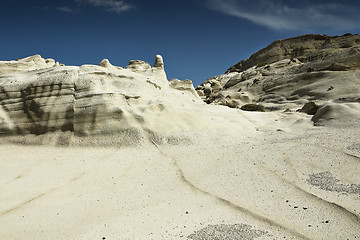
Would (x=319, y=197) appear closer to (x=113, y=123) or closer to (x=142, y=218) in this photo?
(x=142, y=218)

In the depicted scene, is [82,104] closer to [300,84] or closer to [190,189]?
[190,189]

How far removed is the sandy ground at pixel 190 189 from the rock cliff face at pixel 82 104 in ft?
2.39

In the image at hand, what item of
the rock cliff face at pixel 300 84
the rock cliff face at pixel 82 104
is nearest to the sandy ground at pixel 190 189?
the rock cliff face at pixel 82 104

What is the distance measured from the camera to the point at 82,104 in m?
8.04

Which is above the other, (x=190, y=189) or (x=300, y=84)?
(x=300, y=84)

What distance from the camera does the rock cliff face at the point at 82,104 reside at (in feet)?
25.8

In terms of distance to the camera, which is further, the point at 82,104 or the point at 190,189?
the point at 82,104

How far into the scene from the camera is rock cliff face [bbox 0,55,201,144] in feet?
25.8

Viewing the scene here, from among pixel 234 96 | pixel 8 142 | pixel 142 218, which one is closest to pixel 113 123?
pixel 8 142

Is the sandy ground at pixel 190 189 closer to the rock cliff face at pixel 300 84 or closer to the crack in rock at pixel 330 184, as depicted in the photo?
the crack in rock at pixel 330 184

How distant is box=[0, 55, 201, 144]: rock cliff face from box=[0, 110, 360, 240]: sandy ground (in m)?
0.73

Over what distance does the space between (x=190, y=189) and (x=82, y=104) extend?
4814 mm

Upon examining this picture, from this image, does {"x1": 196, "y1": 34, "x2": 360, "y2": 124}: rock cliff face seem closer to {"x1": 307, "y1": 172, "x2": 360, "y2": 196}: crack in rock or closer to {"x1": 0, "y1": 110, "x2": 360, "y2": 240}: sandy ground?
{"x1": 0, "y1": 110, "x2": 360, "y2": 240}: sandy ground

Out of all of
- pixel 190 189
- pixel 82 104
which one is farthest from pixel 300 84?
pixel 190 189
